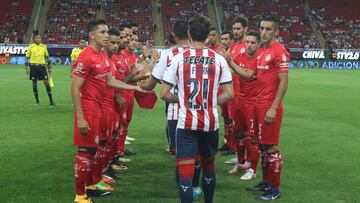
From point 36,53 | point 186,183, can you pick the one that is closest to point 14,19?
point 36,53

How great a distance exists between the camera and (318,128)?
12914mm

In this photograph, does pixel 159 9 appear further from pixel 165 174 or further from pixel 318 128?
pixel 165 174

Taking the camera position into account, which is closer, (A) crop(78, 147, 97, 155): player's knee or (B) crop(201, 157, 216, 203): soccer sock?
(B) crop(201, 157, 216, 203): soccer sock

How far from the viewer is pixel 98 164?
22.8 feet

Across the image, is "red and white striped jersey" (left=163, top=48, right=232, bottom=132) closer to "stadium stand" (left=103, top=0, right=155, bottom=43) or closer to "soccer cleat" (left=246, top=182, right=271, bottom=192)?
"soccer cleat" (left=246, top=182, right=271, bottom=192)

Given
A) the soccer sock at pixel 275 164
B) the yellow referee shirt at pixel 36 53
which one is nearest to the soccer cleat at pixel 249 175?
the soccer sock at pixel 275 164

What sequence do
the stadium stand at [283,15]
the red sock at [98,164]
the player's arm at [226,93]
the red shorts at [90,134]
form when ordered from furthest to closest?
the stadium stand at [283,15]
the red sock at [98,164]
the red shorts at [90,134]
the player's arm at [226,93]

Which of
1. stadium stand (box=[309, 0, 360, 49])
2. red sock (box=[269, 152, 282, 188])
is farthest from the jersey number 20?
stadium stand (box=[309, 0, 360, 49])

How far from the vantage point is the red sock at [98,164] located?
689 centimetres

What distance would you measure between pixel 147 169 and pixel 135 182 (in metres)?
0.89

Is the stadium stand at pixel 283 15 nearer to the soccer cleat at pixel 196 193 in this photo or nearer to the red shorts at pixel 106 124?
the soccer cleat at pixel 196 193

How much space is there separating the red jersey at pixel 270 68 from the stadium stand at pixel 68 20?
140ft

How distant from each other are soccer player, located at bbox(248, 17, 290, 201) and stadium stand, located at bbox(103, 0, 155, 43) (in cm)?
4307

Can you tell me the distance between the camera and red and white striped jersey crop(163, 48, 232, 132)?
5.09 metres
